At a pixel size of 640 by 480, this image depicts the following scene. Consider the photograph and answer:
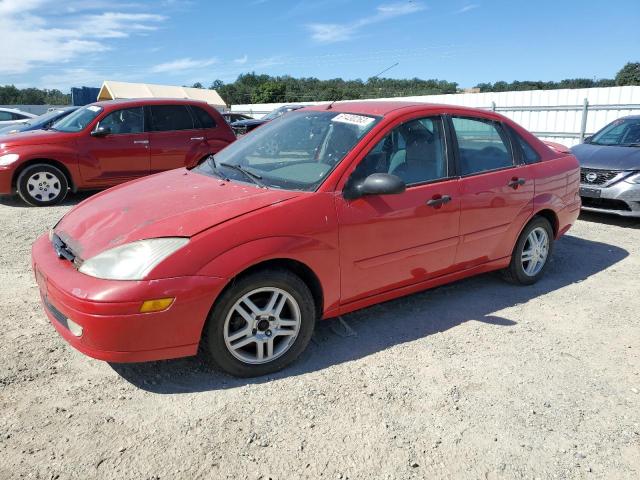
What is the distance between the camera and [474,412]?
2.83 meters

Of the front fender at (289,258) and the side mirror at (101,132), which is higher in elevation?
the side mirror at (101,132)

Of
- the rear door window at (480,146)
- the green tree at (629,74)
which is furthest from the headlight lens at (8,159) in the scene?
the green tree at (629,74)

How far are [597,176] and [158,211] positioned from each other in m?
6.52

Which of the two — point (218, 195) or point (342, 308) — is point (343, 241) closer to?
point (342, 308)

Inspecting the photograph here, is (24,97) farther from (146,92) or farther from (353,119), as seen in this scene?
(353,119)

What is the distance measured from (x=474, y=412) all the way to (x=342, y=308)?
1036 mm

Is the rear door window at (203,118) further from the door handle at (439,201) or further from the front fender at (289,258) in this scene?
the front fender at (289,258)

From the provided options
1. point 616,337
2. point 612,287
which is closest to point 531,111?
point 612,287

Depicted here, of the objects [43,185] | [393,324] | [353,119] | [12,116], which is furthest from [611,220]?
[12,116]

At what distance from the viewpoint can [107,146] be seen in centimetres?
809

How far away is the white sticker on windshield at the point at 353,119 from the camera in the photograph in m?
3.67

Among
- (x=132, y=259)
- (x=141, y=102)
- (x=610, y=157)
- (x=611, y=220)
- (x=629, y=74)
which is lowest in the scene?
(x=611, y=220)

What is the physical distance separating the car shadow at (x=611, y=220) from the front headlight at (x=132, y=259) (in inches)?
268

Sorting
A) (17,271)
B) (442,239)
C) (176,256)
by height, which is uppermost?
(176,256)
